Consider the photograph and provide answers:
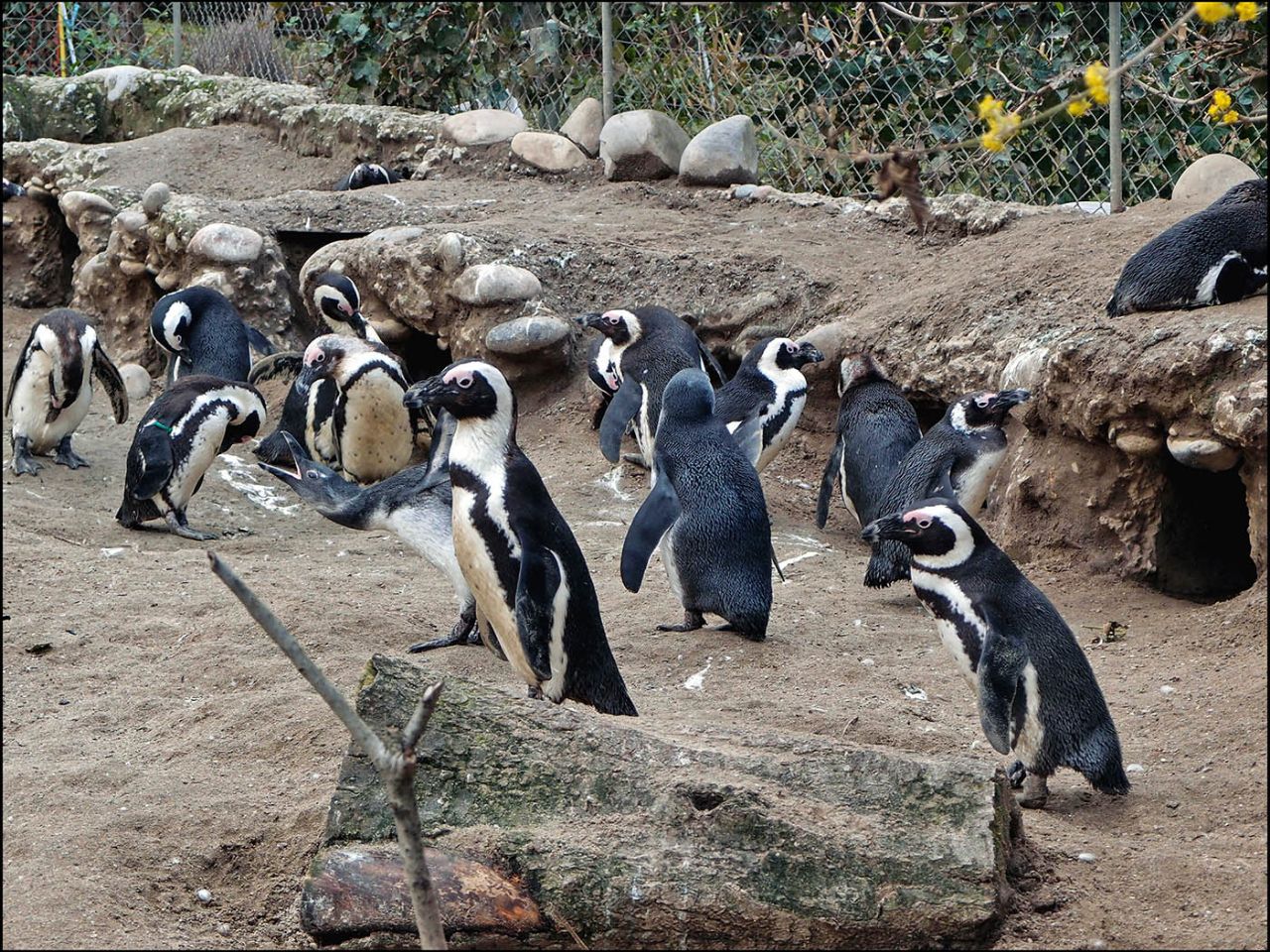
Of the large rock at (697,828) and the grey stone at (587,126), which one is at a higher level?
the grey stone at (587,126)

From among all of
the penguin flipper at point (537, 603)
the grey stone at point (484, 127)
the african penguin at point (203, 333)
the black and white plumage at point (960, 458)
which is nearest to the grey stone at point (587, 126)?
the grey stone at point (484, 127)

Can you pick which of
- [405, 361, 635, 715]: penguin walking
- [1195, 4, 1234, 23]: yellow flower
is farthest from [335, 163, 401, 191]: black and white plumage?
[1195, 4, 1234, 23]: yellow flower

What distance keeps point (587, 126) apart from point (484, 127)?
88 cm

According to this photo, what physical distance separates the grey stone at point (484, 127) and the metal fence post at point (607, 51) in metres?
0.87

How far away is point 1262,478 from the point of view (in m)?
4.62

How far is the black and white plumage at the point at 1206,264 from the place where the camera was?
519 cm

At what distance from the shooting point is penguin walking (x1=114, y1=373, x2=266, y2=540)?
6.35 meters

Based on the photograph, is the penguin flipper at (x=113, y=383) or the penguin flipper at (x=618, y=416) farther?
the penguin flipper at (x=113, y=383)

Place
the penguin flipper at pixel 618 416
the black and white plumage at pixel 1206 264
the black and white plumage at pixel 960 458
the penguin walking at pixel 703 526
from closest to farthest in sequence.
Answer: the penguin walking at pixel 703 526, the black and white plumage at pixel 1206 264, the black and white plumage at pixel 960 458, the penguin flipper at pixel 618 416

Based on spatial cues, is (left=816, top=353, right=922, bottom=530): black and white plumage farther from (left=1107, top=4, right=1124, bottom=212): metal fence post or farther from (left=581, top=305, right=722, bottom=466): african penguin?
(left=1107, top=4, right=1124, bottom=212): metal fence post

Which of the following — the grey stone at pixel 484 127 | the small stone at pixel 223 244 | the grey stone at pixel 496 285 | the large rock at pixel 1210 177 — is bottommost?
the grey stone at pixel 496 285

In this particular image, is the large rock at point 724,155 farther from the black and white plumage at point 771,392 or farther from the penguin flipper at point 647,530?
the penguin flipper at point 647,530

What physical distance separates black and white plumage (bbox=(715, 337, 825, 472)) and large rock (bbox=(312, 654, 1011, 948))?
3745 millimetres

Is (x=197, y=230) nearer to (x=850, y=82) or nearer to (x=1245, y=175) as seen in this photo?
(x=850, y=82)
